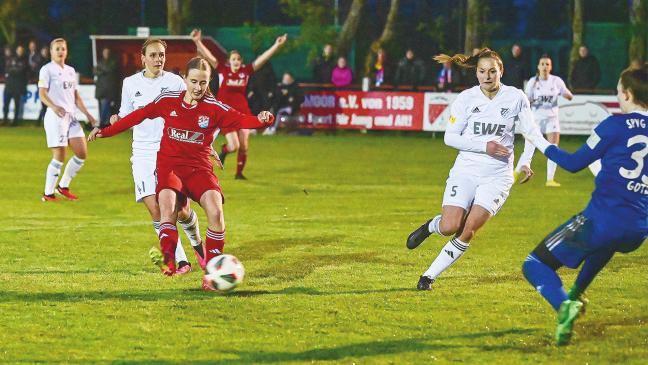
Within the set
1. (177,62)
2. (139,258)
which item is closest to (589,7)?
(177,62)

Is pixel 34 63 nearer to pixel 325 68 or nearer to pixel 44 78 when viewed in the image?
pixel 325 68

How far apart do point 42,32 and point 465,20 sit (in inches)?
614

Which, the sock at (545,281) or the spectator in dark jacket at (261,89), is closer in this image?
the sock at (545,281)

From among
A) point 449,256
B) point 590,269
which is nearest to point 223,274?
point 449,256

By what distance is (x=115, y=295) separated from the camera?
820cm

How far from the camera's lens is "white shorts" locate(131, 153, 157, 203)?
923 centimetres

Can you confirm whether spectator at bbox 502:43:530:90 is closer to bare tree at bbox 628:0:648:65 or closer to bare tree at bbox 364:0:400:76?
bare tree at bbox 628:0:648:65

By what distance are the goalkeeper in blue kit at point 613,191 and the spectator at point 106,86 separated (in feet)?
76.5

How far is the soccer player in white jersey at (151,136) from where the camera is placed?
30.3 ft

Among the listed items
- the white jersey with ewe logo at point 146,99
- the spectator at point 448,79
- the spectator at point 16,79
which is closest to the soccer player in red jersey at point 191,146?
the white jersey with ewe logo at point 146,99

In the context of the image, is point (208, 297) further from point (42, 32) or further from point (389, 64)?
point (42, 32)

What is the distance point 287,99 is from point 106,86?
500cm

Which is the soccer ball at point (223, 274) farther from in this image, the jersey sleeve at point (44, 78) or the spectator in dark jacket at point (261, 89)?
the spectator in dark jacket at point (261, 89)

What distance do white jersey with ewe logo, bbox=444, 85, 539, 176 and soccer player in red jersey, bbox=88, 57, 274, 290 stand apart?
1.51m
